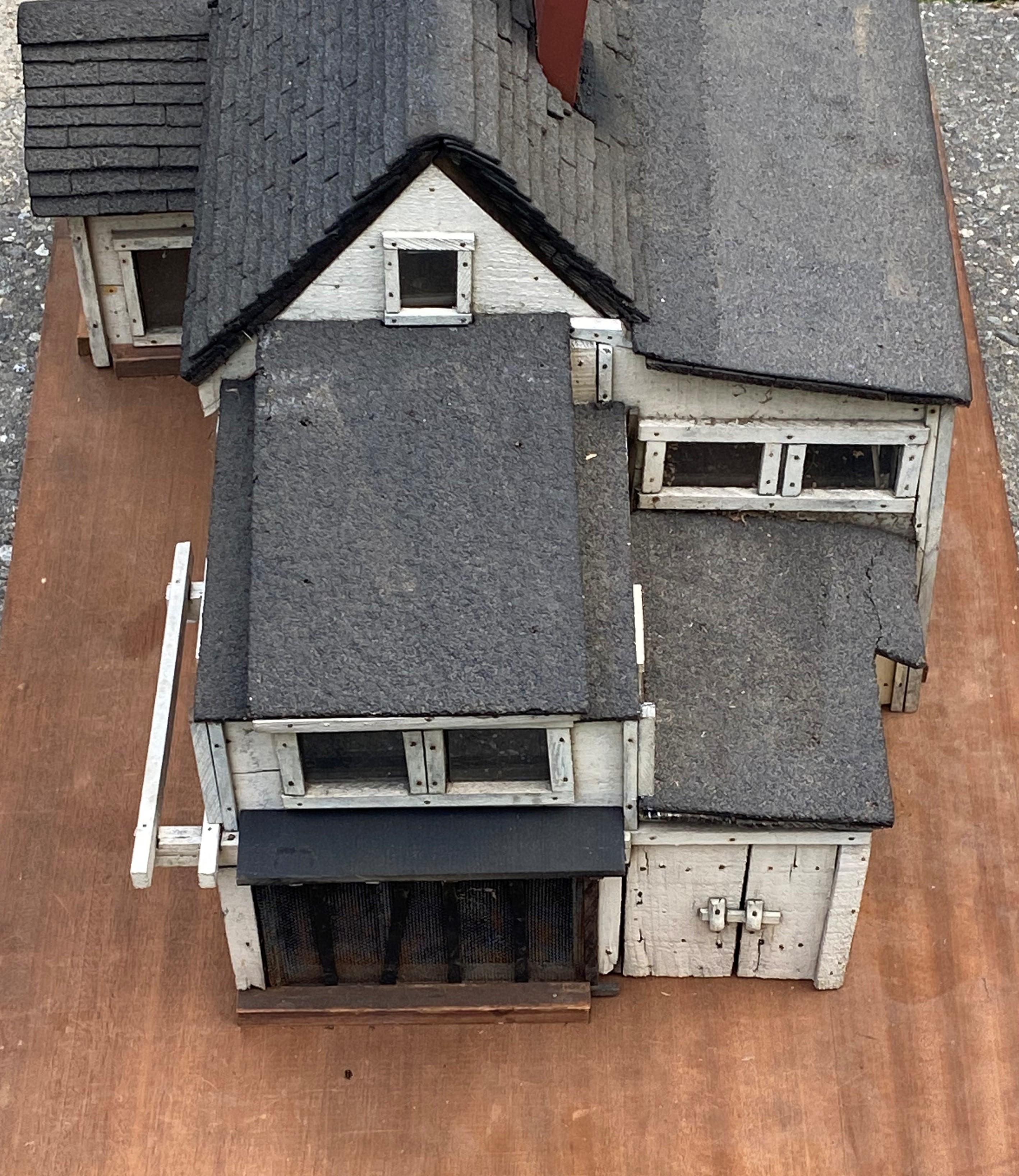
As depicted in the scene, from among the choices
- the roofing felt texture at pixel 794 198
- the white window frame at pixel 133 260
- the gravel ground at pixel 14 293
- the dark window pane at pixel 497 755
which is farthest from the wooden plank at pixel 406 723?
the white window frame at pixel 133 260

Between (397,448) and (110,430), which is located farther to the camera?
(110,430)

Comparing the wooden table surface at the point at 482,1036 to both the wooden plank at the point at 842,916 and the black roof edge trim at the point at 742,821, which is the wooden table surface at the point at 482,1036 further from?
the black roof edge trim at the point at 742,821

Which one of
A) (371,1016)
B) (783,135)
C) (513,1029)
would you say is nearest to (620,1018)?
(513,1029)

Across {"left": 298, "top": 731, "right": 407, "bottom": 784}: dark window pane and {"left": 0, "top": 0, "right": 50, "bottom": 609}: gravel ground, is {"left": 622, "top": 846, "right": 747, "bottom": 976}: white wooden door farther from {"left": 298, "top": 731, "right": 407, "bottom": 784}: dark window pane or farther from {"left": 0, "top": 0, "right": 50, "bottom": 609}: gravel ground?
{"left": 0, "top": 0, "right": 50, "bottom": 609}: gravel ground

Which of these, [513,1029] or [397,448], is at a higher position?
[397,448]

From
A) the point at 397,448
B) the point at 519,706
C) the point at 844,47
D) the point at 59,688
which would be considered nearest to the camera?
the point at 519,706

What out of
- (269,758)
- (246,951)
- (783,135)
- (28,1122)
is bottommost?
(28,1122)

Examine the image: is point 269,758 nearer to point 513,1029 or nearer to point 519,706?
point 519,706

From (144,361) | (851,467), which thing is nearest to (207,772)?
(851,467)
